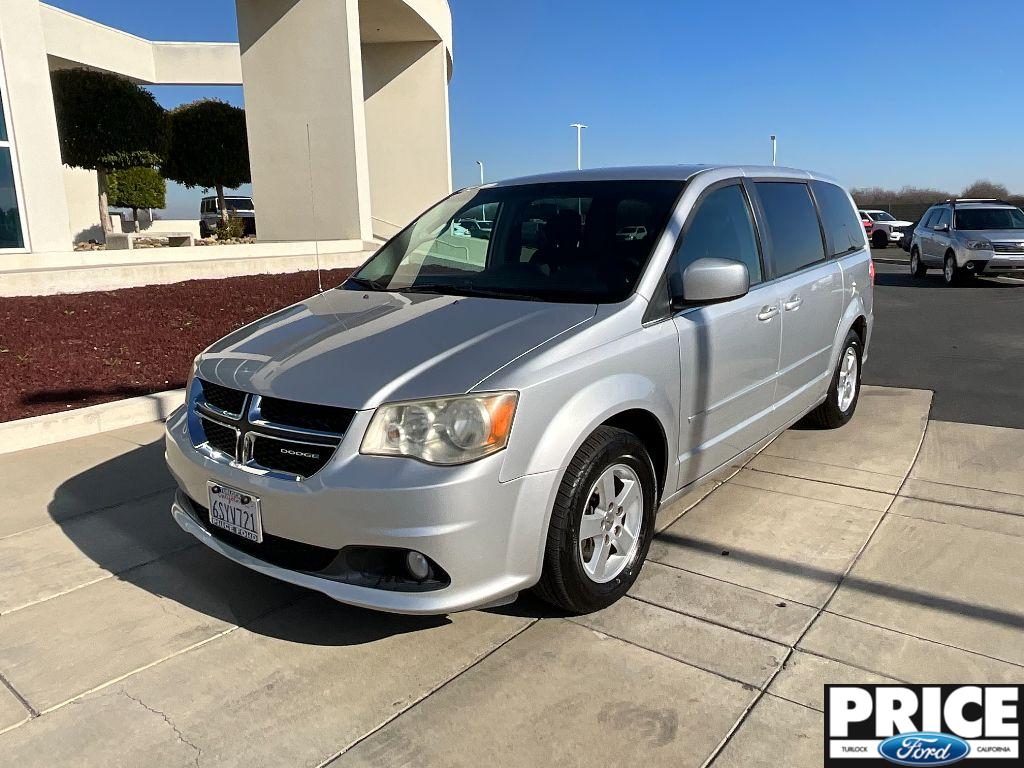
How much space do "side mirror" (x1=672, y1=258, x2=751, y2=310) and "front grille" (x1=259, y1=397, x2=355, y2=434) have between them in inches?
62.3

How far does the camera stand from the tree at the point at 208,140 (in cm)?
2731

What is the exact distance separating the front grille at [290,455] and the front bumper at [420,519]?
5 centimetres

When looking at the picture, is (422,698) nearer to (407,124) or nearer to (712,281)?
(712,281)

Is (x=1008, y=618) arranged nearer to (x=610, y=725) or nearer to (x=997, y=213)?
(x=610, y=725)

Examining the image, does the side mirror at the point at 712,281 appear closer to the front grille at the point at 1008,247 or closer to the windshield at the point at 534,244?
the windshield at the point at 534,244

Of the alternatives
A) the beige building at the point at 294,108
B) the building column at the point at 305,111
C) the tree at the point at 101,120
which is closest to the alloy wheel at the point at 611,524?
the beige building at the point at 294,108

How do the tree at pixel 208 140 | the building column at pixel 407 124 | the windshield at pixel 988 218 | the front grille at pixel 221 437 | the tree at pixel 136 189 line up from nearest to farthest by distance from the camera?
the front grille at pixel 221 437, the windshield at pixel 988 218, the building column at pixel 407 124, the tree at pixel 208 140, the tree at pixel 136 189

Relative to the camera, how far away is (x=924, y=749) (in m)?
2.57

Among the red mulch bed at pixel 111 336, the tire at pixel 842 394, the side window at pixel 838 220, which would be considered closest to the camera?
Result: the side window at pixel 838 220

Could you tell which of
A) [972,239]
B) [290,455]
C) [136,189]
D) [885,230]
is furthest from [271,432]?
[885,230]

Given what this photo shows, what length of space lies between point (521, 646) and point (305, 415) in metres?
1.21

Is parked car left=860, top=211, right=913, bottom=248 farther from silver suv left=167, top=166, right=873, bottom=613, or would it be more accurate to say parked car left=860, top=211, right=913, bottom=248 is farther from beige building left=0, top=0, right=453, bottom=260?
silver suv left=167, top=166, right=873, bottom=613

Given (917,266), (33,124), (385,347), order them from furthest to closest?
1. (917,266)
2. (33,124)
3. (385,347)

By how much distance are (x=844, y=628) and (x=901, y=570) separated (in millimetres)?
673
